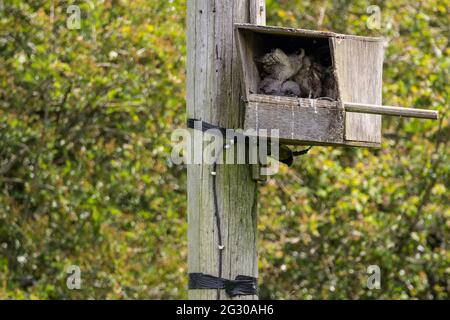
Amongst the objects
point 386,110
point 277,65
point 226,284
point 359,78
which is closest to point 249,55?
point 277,65

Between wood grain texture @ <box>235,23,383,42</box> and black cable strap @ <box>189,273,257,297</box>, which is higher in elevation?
wood grain texture @ <box>235,23,383,42</box>

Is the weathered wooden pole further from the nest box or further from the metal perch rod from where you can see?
the metal perch rod

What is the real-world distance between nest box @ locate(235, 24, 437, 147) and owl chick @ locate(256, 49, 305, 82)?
1.8 inches

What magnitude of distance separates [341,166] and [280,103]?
5.03 m

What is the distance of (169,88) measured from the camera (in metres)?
8.55

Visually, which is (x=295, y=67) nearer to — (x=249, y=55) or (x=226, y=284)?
(x=249, y=55)

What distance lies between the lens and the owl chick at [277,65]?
471 centimetres

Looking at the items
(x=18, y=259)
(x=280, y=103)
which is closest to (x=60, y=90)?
(x=18, y=259)

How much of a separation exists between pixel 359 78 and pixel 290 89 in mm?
325

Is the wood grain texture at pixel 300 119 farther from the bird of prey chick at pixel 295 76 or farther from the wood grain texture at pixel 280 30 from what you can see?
the wood grain texture at pixel 280 30

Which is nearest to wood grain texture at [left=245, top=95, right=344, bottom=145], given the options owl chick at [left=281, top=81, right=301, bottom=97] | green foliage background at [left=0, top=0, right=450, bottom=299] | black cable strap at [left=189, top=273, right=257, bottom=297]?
owl chick at [left=281, top=81, right=301, bottom=97]

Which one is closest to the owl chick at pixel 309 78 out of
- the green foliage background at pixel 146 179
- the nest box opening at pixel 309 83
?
the nest box opening at pixel 309 83

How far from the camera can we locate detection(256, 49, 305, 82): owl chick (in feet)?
15.5

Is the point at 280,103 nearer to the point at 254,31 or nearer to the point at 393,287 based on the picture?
the point at 254,31
